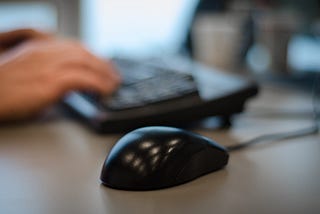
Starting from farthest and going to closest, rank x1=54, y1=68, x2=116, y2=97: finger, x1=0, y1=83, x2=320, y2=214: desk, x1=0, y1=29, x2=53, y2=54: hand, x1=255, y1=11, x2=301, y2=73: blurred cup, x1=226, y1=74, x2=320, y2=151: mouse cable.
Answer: x1=255, y1=11, x2=301, y2=73: blurred cup
x1=0, y1=29, x2=53, y2=54: hand
x1=54, y1=68, x2=116, y2=97: finger
x1=226, y1=74, x2=320, y2=151: mouse cable
x1=0, y1=83, x2=320, y2=214: desk

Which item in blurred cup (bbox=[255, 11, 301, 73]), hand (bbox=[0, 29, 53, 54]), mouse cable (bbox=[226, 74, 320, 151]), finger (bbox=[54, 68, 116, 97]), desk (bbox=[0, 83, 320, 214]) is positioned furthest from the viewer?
blurred cup (bbox=[255, 11, 301, 73])

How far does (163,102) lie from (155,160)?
0.77 feet

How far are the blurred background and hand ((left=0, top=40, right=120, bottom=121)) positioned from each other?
13 centimetres

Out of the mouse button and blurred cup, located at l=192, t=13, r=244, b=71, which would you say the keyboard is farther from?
blurred cup, located at l=192, t=13, r=244, b=71

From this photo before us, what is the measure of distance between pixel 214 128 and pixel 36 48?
0.30 meters

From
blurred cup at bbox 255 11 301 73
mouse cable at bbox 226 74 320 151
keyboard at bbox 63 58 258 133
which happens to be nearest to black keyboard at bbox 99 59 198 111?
keyboard at bbox 63 58 258 133

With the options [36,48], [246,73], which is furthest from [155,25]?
[36,48]

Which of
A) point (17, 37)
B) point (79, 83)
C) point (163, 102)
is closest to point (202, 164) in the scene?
point (163, 102)

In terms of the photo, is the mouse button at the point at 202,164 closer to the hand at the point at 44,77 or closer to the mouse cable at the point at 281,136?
the mouse cable at the point at 281,136

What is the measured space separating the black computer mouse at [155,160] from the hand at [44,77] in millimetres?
278

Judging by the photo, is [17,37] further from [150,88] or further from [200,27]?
[200,27]

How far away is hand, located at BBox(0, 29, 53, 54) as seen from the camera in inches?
35.2

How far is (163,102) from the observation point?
0.68 m

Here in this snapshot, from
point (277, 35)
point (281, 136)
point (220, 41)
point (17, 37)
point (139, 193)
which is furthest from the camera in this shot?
point (220, 41)
